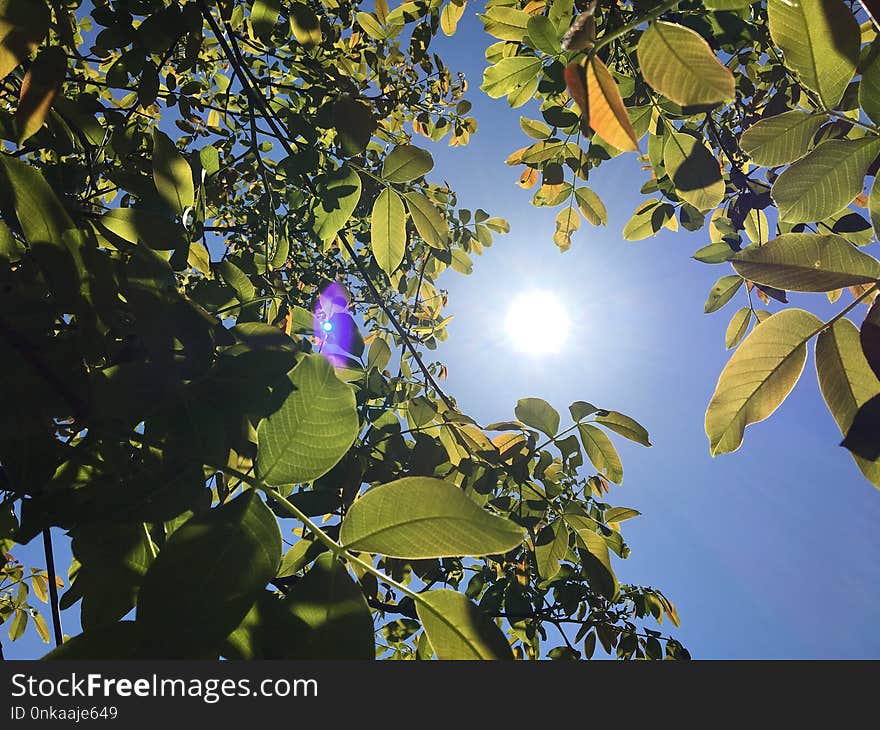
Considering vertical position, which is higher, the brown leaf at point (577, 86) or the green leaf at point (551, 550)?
the brown leaf at point (577, 86)

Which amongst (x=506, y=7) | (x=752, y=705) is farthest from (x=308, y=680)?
(x=506, y=7)

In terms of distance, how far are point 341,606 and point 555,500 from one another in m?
1.24

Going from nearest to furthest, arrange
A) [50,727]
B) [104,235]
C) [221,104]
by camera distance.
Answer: [50,727] < [104,235] < [221,104]

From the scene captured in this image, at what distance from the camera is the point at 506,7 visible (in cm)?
152

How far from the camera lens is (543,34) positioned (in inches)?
38.2

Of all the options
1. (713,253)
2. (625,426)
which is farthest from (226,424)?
(713,253)

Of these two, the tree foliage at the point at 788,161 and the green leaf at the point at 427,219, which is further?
the green leaf at the point at 427,219

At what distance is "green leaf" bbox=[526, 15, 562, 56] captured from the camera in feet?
3.14

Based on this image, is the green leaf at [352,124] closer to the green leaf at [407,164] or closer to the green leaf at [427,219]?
the green leaf at [407,164]

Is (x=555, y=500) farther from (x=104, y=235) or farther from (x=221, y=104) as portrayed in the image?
(x=221, y=104)

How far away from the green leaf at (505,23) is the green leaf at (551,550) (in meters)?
1.40

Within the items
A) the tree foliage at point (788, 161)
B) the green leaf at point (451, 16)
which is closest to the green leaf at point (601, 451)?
the tree foliage at point (788, 161)

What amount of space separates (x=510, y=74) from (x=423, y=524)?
1307mm

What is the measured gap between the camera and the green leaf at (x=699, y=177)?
1.07 meters
